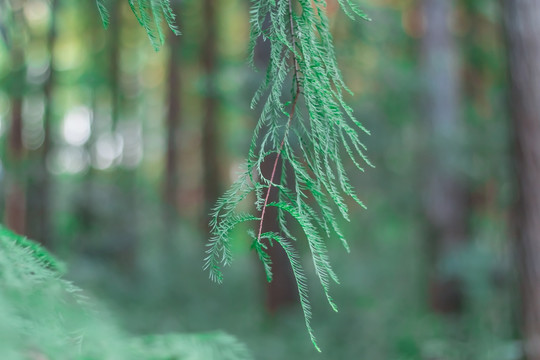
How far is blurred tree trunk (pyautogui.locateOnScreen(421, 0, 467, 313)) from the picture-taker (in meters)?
8.93

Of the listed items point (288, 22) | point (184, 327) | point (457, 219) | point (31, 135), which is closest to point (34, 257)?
point (288, 22)

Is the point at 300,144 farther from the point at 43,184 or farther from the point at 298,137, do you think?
the point at 43,184

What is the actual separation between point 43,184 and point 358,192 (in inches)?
251

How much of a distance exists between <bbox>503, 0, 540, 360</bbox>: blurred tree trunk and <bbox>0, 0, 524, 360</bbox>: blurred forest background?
0.56ft

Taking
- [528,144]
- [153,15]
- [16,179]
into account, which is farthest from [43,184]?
[153,15]

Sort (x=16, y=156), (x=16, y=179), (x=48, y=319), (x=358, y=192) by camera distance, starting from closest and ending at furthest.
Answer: (x=48, y=319) < (x=16, y=156) < (x=16, y=179) < (x=358, y=192)

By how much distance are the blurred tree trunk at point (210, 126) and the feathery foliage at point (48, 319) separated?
473 inches

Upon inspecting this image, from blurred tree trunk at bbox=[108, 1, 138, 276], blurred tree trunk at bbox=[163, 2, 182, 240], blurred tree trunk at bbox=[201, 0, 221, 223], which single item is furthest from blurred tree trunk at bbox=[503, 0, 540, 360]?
blurred tree trunk at bbox=[163, 2, 182, 240]

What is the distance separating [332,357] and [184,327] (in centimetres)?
261

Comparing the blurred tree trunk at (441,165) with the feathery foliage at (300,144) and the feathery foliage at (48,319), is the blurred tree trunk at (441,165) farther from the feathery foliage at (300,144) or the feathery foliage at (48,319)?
the feathery foliage at (48,319)

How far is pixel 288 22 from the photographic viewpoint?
1856 millimetres

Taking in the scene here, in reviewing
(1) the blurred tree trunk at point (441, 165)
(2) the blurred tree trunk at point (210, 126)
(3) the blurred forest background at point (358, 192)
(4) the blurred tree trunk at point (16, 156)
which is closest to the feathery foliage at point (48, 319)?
(3) the blurred forest background at point (358, 192)

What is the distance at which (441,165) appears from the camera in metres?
9.00

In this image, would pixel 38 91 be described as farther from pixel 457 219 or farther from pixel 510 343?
pixel 510 343
